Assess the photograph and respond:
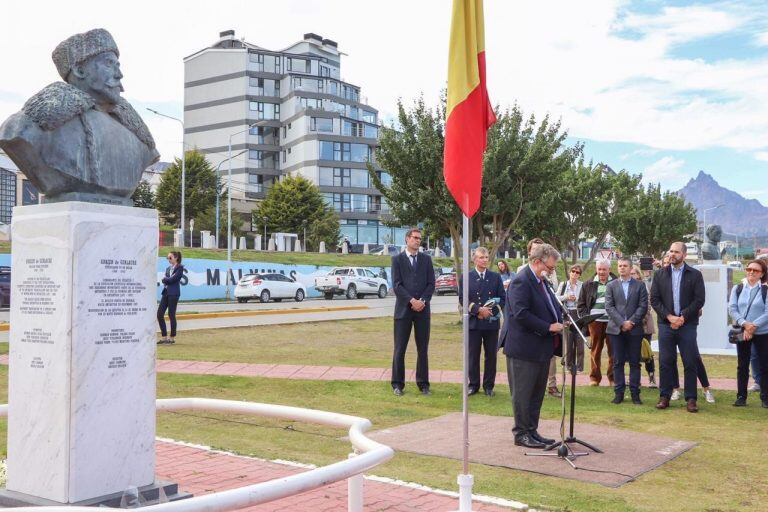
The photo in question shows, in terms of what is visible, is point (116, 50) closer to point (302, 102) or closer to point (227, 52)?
point (302, 102)

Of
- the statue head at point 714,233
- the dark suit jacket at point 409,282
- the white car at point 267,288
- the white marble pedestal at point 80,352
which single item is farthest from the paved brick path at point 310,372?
the white car at point 267,288

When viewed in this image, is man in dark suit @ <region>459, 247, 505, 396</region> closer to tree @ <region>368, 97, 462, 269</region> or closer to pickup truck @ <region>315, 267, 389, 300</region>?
tree @ <region>368, 97, 462, 269</region>

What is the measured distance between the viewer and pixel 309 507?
209 inches

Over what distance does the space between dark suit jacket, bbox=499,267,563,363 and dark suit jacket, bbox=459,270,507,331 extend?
2.74m

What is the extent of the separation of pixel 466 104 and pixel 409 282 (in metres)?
4.94

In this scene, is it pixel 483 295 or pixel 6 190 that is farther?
pixel 6 190

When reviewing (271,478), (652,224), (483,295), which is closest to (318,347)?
(483,295)

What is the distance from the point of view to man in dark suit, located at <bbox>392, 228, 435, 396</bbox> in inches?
400

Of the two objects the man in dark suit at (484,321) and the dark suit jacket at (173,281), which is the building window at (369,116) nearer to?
the dark suit jacket at (173,281)

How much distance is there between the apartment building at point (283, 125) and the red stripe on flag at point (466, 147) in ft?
251

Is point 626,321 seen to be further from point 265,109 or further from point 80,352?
point 265,109

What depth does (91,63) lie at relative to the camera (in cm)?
504

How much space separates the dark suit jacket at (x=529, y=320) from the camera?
7.37m

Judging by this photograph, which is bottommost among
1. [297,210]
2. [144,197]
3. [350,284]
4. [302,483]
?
[302,483]
